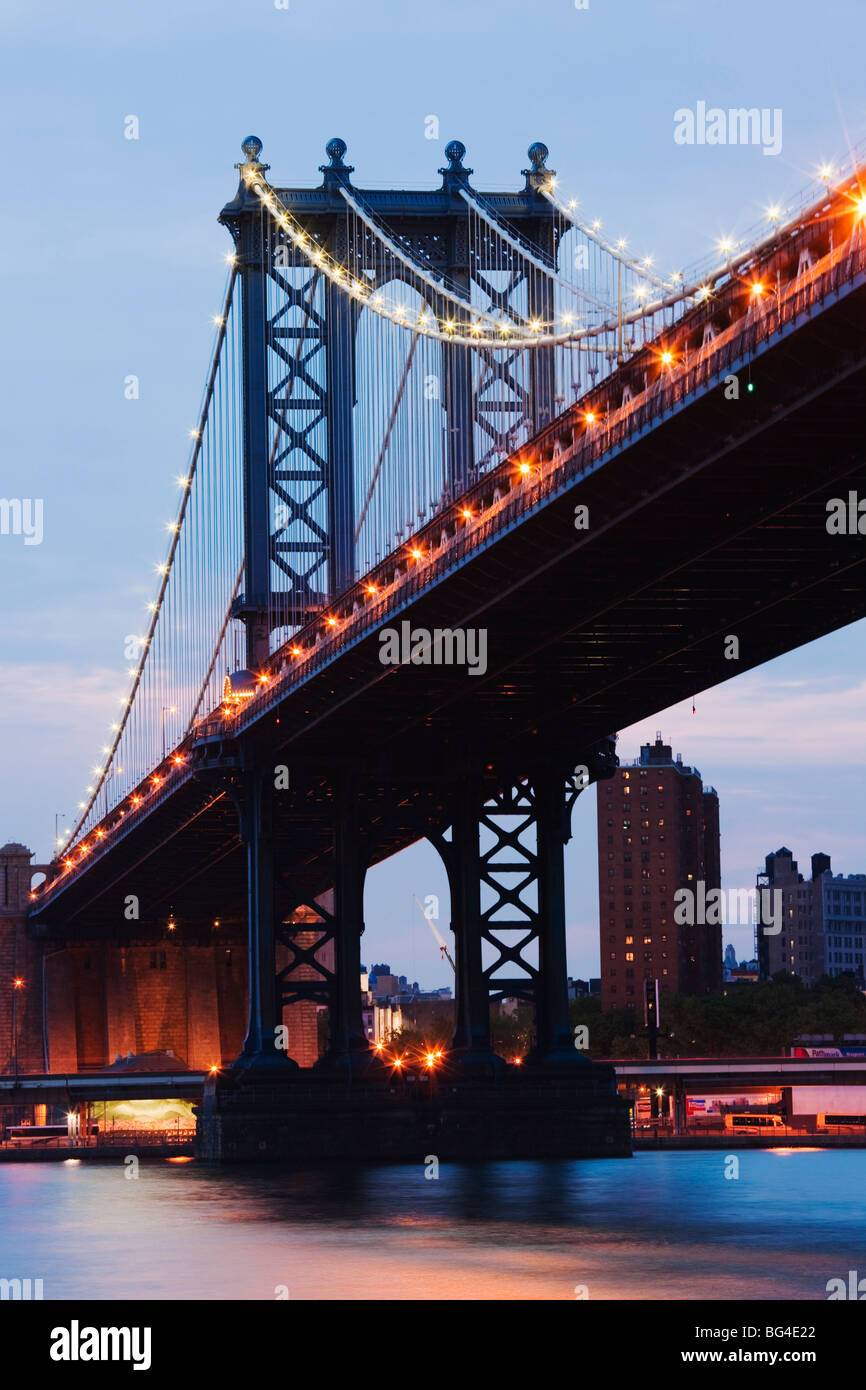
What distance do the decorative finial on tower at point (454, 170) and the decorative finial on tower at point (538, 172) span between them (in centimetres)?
174

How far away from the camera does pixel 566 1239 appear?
136 feet

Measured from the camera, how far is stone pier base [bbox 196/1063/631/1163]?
227ft

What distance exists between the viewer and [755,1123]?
3957 inches

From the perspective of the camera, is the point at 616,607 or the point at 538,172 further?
the point at 538,172

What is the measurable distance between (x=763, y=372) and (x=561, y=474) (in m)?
8.41

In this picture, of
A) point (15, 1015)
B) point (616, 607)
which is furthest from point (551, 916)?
point (15, 1015)

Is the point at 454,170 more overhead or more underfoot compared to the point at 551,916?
more overhead

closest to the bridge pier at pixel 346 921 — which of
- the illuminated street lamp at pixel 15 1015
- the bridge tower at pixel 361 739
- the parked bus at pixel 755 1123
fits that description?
the bridge tower at pixel 361 739

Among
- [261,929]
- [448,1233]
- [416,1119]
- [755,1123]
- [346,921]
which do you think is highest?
[346,921]

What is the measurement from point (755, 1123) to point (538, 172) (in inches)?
1665

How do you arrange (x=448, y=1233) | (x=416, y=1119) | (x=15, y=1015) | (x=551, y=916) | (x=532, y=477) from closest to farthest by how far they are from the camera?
(x=448, y=1233)
(x=532, y=477)
(x=416, y=1119)
(x=551, y=916)
(x=15, y=1015)

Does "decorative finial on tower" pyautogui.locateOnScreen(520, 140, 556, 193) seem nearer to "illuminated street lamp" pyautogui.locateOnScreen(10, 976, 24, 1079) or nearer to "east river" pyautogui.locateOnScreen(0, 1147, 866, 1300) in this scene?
"east river" pyautogui.locateOnScreen(0, 1147, 866, 1300)

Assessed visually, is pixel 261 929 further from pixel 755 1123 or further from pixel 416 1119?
pixel 755 1123
